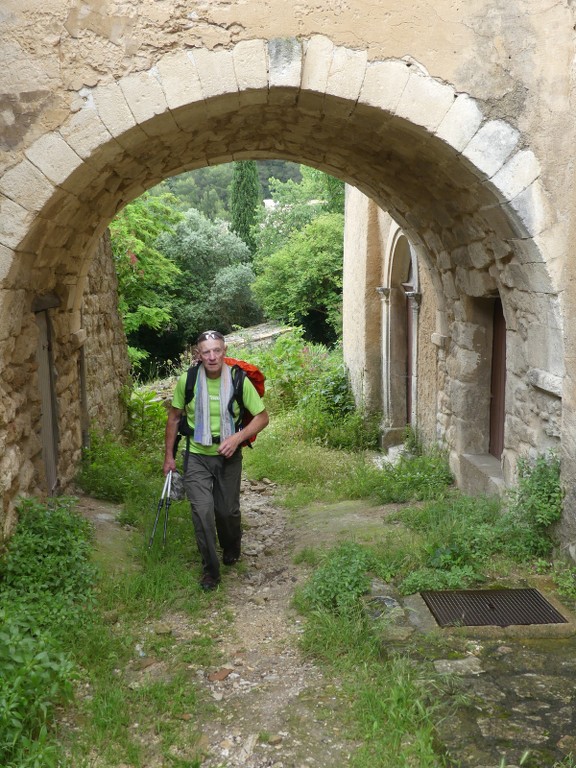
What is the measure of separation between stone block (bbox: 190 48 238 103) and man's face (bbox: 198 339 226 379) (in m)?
1.40

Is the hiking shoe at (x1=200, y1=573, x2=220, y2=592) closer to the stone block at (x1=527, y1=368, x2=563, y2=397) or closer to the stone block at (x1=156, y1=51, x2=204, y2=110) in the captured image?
the stone block at (x1=527, y1=368, x2=563, y2=397)

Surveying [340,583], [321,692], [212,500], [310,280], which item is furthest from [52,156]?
[310,280]

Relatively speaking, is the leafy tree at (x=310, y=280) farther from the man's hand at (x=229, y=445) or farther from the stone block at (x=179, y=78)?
the stone block at (x=179, y=78)

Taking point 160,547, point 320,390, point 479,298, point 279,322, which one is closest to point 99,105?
point 160,547

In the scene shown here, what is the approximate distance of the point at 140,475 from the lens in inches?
252

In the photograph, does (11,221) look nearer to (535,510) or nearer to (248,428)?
(248,428)

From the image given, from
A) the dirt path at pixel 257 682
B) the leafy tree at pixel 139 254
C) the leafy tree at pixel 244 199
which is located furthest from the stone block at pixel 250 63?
the leafy tree at pixel 244 199

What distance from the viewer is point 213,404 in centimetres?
457

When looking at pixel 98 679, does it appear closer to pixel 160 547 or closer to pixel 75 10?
pixel 160 547

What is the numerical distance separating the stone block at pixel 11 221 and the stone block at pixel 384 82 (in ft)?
6.51

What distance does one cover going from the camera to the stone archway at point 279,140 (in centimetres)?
395

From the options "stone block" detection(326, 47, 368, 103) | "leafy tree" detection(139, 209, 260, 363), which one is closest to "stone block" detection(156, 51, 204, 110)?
"stone block" detection(326, 47, 368, 103)

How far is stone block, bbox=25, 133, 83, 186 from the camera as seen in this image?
3.92 meters

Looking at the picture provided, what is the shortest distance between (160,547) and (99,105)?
275 centimetres
